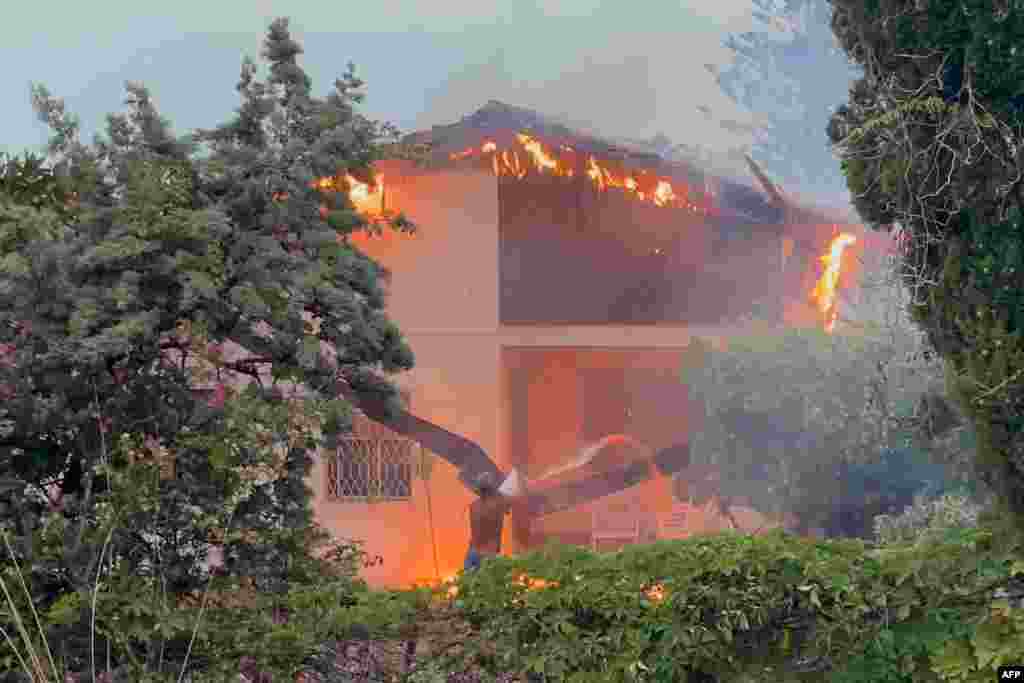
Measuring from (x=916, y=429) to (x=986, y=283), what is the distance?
4.29 ft

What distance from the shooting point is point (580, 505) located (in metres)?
11.4

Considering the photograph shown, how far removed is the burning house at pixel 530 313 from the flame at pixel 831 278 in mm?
129

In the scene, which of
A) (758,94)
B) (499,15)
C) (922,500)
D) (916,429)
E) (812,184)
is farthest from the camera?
(758,94)

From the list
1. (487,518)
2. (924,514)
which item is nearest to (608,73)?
(487,518)

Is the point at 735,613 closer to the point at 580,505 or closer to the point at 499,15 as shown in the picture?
the point at 580,505

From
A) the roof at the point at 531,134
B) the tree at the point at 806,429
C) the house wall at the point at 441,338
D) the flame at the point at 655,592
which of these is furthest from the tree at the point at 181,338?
the house wall at the point at 441,338

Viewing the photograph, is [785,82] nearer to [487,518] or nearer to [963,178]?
[487,518]

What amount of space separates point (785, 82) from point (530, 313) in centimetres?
3191

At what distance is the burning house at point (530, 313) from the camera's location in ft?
36.1

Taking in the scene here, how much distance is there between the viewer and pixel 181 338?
14.9 ft

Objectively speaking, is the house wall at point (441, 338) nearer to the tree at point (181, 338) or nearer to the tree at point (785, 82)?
the tree at point (181, 338)

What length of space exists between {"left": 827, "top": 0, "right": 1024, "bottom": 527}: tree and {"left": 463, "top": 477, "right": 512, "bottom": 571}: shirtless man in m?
6.19

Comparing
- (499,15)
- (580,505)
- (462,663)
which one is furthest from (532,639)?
(499,15)

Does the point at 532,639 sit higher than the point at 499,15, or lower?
lower
